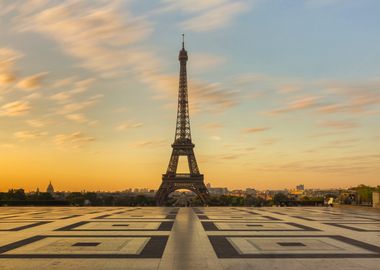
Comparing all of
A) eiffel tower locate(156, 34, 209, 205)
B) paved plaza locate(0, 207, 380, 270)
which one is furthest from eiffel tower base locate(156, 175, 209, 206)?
paved plaza locate(0, 207, 380, 270)

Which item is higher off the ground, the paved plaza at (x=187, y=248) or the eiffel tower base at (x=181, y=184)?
the eiffel tower base at (x=181, y=184)

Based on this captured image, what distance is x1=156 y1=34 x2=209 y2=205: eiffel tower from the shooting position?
268 feet

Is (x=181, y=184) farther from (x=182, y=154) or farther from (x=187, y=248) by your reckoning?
(x=187, y=248)

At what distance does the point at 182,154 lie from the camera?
279ft

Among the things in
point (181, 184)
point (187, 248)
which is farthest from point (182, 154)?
point (187, 248)

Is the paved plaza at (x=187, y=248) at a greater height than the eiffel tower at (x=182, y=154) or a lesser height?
lesser

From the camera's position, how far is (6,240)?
14.0 meters

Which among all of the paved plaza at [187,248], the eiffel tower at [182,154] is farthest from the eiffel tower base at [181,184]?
the paved plaza at [187,248]

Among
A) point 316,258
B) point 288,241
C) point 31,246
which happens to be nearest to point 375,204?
point 288,241

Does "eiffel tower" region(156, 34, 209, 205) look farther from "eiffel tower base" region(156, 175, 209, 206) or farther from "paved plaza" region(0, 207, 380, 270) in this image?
"paved plaza" region(0, 207, 380, 270)

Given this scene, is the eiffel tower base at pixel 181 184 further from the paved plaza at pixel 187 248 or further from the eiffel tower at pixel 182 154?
the paved plaza at pixel 187 248

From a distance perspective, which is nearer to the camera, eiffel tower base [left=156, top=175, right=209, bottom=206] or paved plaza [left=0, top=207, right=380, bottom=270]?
paved plaza [left=0, top=207, right=380, bottom=270]

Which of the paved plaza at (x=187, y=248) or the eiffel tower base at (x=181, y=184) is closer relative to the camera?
the paved plaza at (x=187, y=248)

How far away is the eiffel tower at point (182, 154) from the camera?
81.6 metres
